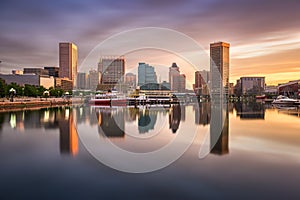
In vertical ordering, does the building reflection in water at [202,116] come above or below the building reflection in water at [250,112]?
below

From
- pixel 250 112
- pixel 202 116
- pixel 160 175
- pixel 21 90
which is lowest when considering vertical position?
pixel 160 175

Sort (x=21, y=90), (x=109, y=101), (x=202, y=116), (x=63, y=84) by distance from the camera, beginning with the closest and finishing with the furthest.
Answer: (x=202, y=116), (x=21, y=90), (x=109, y=101), (x=63, y=84)

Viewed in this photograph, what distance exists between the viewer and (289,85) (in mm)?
117188

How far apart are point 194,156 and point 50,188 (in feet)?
19.5

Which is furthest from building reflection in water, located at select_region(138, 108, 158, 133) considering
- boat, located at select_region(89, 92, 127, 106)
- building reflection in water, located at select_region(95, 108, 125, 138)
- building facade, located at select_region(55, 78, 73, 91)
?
building facade, located at select_region(55, 78, 73, 91)

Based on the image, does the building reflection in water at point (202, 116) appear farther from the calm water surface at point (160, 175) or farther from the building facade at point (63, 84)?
the building facade at point (63, 84)

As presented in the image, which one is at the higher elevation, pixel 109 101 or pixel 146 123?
pixel 109 101

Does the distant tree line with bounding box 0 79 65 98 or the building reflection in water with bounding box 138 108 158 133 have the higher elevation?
the distant tree line with bounding box 0 79 65 98

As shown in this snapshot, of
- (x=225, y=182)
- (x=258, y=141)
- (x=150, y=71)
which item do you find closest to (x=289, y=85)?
(x=150, y=71)

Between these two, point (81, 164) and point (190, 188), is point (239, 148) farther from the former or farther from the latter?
point (81, 164)

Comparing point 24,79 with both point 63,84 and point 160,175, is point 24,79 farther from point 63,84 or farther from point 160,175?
point 160,175

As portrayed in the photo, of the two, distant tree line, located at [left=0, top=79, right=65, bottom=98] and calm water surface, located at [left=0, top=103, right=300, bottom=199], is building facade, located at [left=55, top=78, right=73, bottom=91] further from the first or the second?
calm water surface, located at [left=0, top=103, right=300, bottom=199]

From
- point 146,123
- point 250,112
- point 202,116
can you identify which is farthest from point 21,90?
point 146,123

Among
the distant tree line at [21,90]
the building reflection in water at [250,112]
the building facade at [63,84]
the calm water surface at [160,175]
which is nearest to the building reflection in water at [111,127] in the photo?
the calm water surface at [160,175]
